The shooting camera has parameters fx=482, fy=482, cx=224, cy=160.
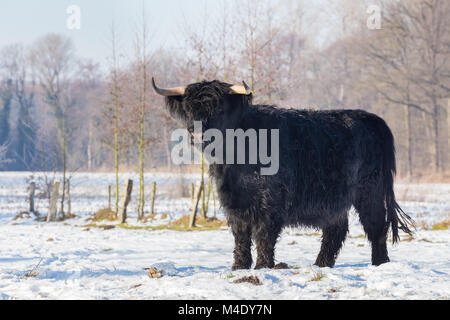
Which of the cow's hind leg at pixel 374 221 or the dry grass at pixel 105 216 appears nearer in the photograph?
the cow's hind leg at pixel 374 221

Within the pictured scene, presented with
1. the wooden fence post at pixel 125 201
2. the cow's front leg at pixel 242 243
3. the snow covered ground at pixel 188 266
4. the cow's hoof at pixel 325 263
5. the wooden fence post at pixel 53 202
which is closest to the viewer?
the snow covered ground at pixel 188 266

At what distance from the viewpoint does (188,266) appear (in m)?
6.56

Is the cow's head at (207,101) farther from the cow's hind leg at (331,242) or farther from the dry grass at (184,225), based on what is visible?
the dry grass at (184,225)

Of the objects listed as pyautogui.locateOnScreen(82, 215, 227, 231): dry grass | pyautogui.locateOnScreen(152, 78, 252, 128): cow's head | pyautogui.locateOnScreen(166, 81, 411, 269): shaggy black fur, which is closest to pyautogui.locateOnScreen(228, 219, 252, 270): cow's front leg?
pyautogui.locateOnScreen(166, 81, 411, 269): shaggy black fur

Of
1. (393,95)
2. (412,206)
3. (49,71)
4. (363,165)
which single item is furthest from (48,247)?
(49,71)

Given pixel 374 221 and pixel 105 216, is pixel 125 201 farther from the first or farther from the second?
pixel 374 221

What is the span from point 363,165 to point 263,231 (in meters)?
1.78

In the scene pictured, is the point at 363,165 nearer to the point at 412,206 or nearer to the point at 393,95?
the point at 412,206

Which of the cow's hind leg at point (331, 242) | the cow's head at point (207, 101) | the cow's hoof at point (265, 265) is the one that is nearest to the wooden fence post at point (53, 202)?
the cow's head at point (207, 101)

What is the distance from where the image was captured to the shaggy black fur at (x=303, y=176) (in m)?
5.42

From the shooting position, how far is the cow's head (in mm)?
5320

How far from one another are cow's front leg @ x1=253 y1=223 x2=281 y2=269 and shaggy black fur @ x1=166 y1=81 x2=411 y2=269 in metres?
0.01

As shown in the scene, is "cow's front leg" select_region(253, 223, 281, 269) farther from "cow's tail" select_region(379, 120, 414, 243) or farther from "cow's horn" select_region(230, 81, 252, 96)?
"cow's tail" select_region(379, 120, 414, 243)

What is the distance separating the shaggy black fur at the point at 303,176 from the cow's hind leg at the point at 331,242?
0.01m
